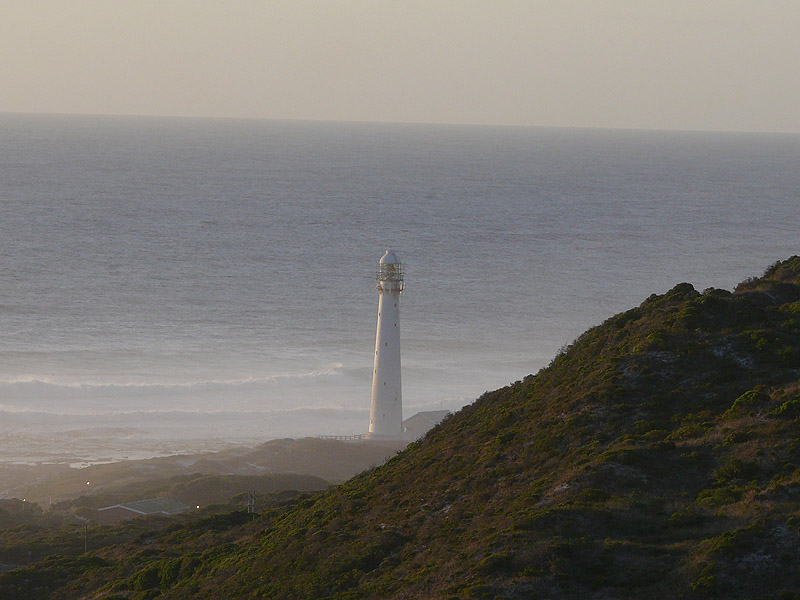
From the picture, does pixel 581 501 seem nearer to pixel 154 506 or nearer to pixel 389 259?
pixel 154 506

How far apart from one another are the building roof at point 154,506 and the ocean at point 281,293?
49.5 feet

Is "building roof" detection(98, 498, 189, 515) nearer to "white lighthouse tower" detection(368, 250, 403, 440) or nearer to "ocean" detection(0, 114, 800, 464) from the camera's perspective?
"white lighthouse tower" detection(368, 250, 403, 440)

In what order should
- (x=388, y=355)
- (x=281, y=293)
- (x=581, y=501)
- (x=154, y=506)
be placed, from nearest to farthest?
(x=581, y=501) < (x=154, y=506) < (x=388, y=355) < (x=281, y=293)

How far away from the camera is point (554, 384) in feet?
107

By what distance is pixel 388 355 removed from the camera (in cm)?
5503

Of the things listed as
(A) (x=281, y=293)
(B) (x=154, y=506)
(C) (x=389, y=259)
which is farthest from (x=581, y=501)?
(A) (x=281, y=293)

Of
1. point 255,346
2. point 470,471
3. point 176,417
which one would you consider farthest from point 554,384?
point 255,346

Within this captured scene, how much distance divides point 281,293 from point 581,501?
86.4 m

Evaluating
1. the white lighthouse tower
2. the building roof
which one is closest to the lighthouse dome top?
the white lighthouse tower

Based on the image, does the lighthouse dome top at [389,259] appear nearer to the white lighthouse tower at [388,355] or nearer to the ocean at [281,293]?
the white lighthouse tower at [388,355]

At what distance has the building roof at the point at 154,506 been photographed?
1802 inches

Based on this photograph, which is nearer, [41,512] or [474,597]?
[474,597]

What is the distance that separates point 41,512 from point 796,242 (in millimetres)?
119775

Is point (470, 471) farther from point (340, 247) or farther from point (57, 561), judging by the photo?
point (340, 247)
